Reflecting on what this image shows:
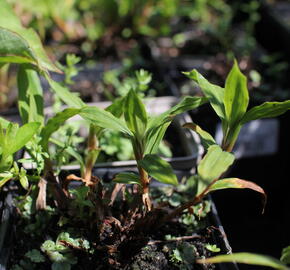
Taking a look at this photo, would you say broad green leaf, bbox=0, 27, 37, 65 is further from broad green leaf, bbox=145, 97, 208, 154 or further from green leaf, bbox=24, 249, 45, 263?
green leaf, bbox=24, 249, 45, 263

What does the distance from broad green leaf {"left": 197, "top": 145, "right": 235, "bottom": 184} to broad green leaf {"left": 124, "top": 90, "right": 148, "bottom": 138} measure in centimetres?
16

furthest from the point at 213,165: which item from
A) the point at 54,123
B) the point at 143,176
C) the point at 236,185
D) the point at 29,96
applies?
the point at 29,96

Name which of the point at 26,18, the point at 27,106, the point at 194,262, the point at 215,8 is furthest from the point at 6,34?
the point at 215,8

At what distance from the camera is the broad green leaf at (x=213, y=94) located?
0.81 metres

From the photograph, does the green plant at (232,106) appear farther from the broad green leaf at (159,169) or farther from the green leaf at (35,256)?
the green leaf at (35,256)

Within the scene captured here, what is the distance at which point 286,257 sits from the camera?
69cm

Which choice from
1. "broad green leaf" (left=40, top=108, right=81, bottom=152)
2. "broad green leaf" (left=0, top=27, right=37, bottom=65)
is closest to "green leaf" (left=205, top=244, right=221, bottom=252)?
"broad green leaf" (left=40, top=108, right=81, bottom=152)

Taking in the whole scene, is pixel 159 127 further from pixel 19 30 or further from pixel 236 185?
pixel 19 30

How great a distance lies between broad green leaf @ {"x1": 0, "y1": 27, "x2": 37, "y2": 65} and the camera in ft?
2.60

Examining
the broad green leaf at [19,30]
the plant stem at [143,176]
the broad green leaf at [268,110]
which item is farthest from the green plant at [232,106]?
the broad green leaf at [19,30]

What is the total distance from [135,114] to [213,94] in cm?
16

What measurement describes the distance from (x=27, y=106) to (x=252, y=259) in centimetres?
61

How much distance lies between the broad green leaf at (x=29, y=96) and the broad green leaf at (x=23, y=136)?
16 centimetres

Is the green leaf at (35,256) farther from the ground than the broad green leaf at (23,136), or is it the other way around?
the broad green leaf at (23,136)
